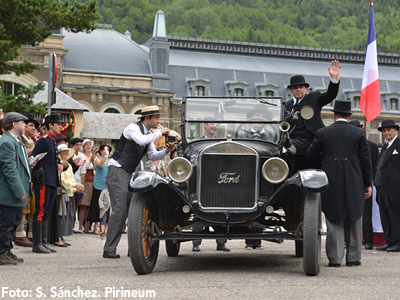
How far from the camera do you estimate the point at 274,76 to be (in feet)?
152

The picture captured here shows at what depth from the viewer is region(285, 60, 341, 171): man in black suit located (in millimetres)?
8477

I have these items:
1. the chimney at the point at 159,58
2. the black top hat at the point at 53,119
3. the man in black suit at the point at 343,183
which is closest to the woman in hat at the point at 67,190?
the black top hat at the point at 53,119

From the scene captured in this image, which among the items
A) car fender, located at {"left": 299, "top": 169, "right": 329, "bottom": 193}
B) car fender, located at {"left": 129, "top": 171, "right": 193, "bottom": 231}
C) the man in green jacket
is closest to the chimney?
the man in green jacket

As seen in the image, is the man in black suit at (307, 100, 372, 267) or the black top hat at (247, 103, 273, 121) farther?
the black top hat at (247, 103, 273, 121)

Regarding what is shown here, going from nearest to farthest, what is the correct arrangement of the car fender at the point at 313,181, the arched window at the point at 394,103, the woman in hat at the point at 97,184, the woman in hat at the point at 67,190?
the car fender at the point at 313,181, the woman in hat at the point at 67,190, the woman in hat at the point at 97,184, the arched window at the point at 394,103

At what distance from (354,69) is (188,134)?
145 feet

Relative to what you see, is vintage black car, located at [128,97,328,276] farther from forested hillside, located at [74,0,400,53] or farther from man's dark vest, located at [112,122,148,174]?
forested hillside, located at [74,0,400,53]

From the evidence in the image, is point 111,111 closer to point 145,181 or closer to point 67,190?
point 67,190

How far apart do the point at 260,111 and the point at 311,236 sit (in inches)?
86.8

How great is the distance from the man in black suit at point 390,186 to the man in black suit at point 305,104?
2391 mm

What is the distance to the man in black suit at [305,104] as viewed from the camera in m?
8.48

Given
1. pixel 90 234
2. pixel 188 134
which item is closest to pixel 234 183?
pixel 188 134

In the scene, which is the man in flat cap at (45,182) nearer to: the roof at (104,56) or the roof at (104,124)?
the roof at (104,124)

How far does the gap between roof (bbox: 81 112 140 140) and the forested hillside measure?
1398 inches
